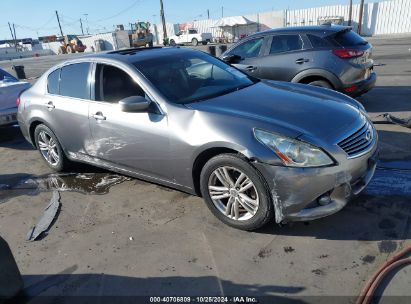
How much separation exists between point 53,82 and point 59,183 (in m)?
1.40

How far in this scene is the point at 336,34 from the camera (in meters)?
7.12

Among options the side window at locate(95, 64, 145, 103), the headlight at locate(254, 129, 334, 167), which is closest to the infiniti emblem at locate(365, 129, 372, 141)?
the headlight at locate(254, 129, 334, 167)

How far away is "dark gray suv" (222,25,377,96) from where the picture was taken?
271 inches

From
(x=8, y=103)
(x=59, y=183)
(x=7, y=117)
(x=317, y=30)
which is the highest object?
(x=317, y=30)

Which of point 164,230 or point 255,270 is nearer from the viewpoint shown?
point 255,270

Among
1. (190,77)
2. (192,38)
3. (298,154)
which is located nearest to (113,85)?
(190,77)

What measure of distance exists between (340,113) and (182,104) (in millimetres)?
1532

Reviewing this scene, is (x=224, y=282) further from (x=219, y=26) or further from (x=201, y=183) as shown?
(x=219, y=26)

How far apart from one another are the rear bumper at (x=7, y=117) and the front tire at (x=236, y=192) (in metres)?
5.22

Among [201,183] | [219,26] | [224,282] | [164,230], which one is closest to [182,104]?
[201,183]

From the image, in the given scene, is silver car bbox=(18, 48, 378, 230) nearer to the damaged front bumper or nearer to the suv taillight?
the damaged front bumper

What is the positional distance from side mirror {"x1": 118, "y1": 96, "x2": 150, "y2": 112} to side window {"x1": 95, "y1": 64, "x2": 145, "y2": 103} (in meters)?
0.27

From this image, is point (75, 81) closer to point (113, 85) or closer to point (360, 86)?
point (113, 85)

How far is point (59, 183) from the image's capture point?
5289mm
